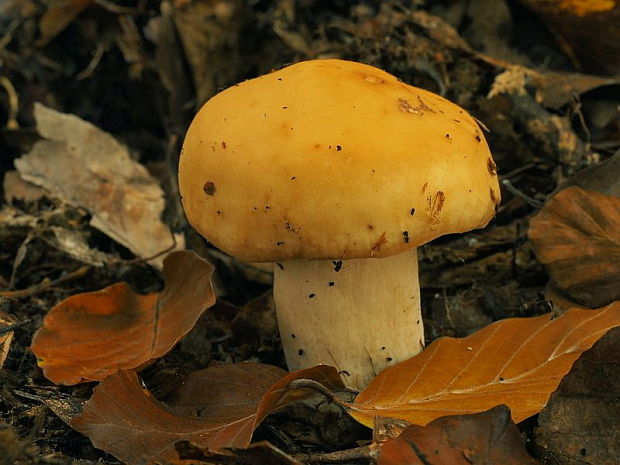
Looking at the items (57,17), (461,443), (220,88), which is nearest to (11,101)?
(57,17)

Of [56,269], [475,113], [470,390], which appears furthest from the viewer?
[475,113]

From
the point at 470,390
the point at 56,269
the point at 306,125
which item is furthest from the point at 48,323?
the point at 470,390

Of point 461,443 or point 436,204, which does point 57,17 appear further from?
point 461,443

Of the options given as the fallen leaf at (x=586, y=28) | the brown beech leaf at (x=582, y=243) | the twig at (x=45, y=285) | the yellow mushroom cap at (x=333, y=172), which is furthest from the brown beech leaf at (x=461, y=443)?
the fallen leaf at (x=586, y=28)

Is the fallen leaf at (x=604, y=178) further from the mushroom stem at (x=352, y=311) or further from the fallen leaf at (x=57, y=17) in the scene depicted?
the fallen leaf at (x=57, y=17)

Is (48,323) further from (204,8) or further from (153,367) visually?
(204,8)
